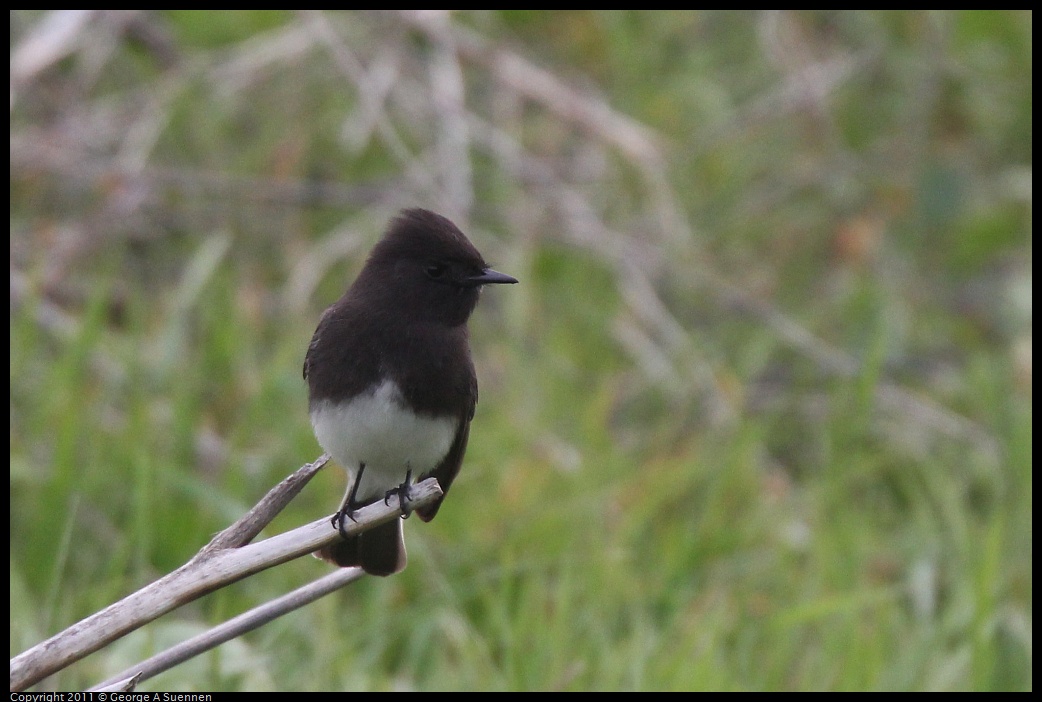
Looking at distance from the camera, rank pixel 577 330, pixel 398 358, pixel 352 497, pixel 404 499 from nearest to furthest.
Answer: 1. pixel 404 499
2. pixel 398 358
3. pixel 352 497
4. pixel 577 330

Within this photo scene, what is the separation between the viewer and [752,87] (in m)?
7.20

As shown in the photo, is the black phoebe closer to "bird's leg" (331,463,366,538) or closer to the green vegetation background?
"bird's leg" (331,463,366,538)

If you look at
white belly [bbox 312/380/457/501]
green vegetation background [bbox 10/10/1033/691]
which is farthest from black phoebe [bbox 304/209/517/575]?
green vegetation background [bbox 10/10/1033/691]

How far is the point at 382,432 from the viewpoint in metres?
2.62

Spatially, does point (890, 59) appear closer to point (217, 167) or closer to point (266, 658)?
point (217, 167)

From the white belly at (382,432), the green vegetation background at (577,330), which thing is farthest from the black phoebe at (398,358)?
the green vegetation background at (577,330)

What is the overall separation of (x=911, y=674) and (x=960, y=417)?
2588mm

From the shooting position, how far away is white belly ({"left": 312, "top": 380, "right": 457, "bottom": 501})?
2582 mm

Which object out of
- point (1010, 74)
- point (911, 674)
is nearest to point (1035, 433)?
point (911, 674)

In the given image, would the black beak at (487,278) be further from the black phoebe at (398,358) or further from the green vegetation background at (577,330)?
the green vegetation background at (577,330)

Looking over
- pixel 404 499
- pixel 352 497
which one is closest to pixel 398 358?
pixel 404 499

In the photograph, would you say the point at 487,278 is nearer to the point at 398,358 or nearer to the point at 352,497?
the point at 398,358

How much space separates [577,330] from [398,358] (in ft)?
10.5

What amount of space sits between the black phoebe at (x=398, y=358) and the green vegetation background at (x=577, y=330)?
0.44 meters
